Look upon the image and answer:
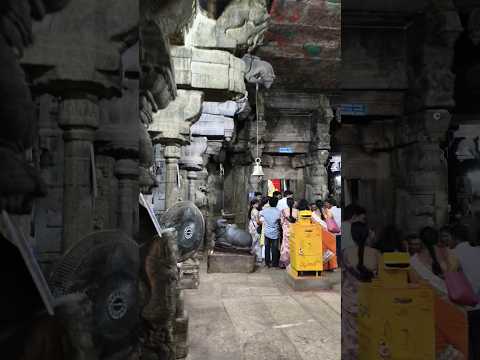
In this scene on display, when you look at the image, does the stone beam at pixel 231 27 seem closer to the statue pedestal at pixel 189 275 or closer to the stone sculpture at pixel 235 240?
the statue pedestal at pixel 189 275

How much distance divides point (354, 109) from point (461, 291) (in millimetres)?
1281

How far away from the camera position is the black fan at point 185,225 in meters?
3.95

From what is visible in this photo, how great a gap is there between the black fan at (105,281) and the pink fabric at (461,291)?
5.47 feet

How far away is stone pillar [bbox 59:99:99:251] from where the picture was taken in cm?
198

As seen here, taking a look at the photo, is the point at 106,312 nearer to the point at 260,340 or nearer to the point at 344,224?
the point at 344,224

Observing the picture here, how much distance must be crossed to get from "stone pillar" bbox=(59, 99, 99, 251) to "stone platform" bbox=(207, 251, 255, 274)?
6.06 meters

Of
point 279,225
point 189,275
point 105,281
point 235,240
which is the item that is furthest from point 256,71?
point 105,281

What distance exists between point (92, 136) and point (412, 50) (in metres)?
2.33

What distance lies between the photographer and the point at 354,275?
220cm

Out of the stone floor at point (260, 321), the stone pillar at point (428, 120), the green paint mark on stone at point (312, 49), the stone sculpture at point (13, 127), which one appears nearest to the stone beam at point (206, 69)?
the stone pillar at point (428, 120)

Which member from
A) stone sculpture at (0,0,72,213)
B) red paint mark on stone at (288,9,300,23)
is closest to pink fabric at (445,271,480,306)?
stone sculpture at (0,0,72,213)

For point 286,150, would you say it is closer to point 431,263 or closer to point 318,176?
point 318,176

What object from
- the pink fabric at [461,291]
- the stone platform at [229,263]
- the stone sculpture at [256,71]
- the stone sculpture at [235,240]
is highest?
the stone sculpture at [256,71]

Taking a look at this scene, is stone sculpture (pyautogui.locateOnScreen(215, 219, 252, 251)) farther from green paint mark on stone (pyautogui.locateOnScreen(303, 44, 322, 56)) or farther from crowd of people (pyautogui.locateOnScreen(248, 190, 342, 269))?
green paint mark on stone (pyautogui.locateOnScreen(303, 44, 322, 56))
